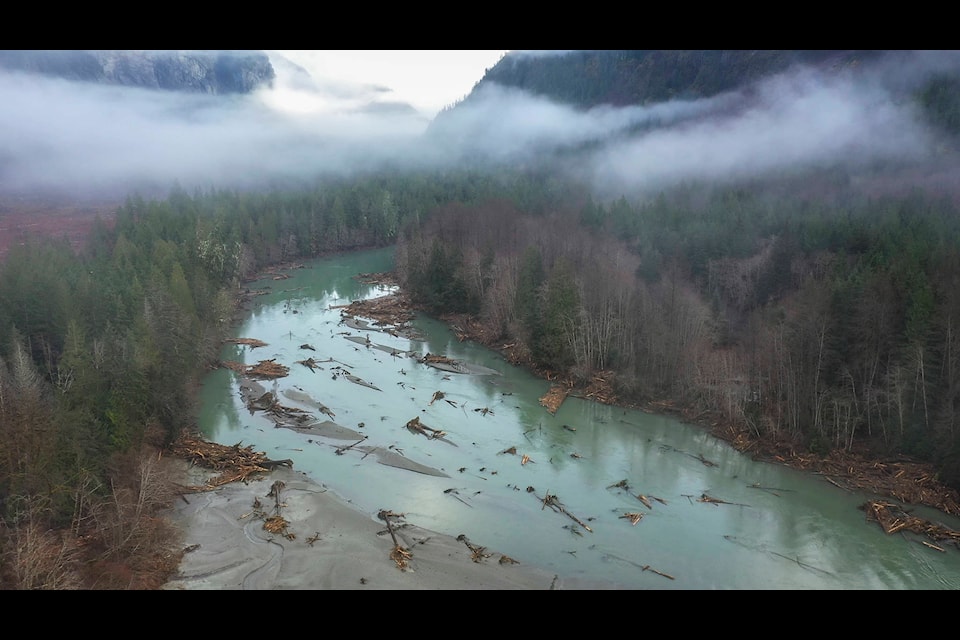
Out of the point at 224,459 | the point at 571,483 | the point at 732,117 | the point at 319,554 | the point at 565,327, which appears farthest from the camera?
the point at 732,117

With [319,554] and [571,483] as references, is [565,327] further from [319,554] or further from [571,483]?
[319,554]

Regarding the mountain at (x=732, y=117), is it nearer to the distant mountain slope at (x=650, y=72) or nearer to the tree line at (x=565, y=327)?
the distant mountain slope at (x=650, y=72)

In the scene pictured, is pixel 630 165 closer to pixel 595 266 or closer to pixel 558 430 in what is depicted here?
pixel 595 266

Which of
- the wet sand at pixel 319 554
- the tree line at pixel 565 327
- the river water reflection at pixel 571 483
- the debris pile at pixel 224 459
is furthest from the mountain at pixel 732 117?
the wet sand at pixel 319 554

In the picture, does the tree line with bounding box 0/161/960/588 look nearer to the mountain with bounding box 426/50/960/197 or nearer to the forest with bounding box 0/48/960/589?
the forest with bounding box 0/48/960/589

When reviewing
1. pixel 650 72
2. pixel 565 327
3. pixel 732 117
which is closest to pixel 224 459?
pixel 565 327

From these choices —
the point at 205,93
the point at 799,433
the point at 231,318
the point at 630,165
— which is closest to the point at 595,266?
the point at 799,433
